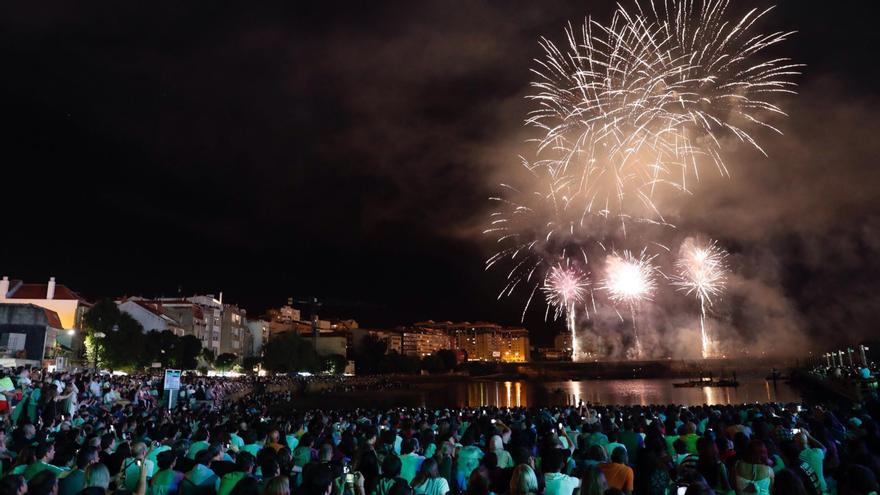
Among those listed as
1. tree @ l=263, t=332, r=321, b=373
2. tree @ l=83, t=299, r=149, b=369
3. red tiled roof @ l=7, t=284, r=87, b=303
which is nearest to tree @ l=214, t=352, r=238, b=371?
tree @ l=263, t=332, r=321, b=373

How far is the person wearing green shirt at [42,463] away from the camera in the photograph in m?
6.73

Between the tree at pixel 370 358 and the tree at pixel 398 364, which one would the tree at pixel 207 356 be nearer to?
the tree at pixel 370 358

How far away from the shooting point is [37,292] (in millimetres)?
63938

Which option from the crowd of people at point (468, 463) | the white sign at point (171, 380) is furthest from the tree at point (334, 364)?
the crowd of people at point (468, 463)

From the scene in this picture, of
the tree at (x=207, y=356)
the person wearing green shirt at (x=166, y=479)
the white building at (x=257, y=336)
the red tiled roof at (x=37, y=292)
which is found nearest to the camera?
the person wearing green shirt at (x=166, y=479)

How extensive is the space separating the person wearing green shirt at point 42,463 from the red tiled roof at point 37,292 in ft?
221

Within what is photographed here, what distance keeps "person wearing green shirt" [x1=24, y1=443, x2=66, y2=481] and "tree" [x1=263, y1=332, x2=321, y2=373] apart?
9216cm

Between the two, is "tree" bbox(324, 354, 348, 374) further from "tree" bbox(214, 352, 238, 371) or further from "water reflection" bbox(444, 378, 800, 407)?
"water reflection" bbox(444, 378, 800, 407)

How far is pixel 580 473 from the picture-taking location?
686 cm

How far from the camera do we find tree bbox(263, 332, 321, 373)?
314 feet

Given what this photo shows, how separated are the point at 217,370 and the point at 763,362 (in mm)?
105683

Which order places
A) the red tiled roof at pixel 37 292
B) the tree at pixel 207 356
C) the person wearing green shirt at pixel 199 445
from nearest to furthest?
the person wearing green shirt at pixel 199 445 → the red tiled roof at pixel 37 292 → the tree at pixel 207 356

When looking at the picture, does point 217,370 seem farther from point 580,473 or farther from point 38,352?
point 580,473

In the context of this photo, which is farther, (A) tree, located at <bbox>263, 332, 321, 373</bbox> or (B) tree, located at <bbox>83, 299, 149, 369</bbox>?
(A) tree, located at <bbox>263, 332, 321, 373</bbox>
